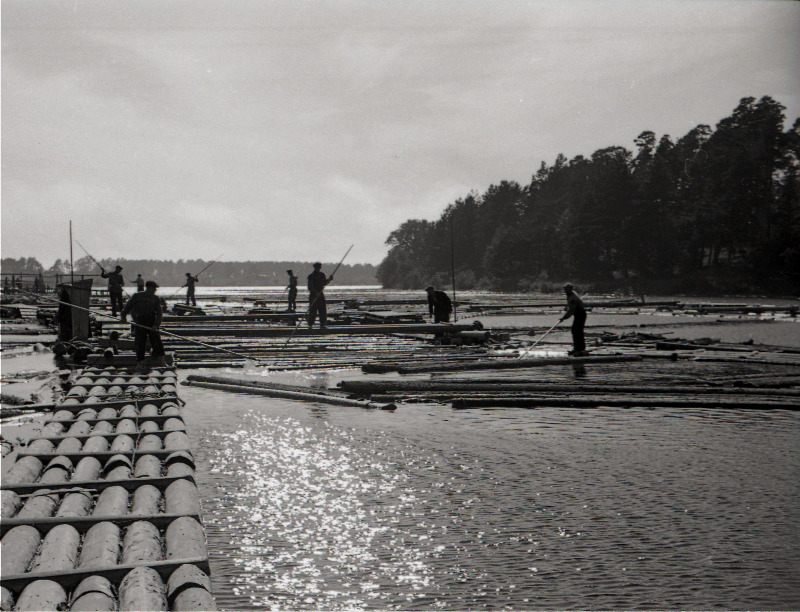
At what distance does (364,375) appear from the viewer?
17188 mm

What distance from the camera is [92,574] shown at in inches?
173

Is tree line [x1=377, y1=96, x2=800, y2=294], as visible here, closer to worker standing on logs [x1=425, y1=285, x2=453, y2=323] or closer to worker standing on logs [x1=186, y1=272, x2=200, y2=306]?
worker standing on logs [x1=186, y1=272, x2=200, y2=306]

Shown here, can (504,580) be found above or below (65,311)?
below

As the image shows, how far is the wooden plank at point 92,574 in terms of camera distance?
425 cm

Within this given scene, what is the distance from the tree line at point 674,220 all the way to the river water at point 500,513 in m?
51.2

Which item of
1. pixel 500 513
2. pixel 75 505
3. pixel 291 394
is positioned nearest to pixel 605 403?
pixel 291 394

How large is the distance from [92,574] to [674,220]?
276 ft

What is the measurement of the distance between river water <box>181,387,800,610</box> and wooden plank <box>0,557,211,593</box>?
867 mm

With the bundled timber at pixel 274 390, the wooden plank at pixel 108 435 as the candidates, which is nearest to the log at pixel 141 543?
the wooden plank at pixel 108 435

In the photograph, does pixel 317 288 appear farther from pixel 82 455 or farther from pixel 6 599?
pixel 6 599

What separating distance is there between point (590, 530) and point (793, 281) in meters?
66.8

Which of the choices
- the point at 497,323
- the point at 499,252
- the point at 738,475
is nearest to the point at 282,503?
the point at 738,475

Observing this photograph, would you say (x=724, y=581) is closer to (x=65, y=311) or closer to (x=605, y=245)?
(x=65, y=311)

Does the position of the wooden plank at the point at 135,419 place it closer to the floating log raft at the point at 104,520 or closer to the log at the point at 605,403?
the floating log raft at the point at 104,520
